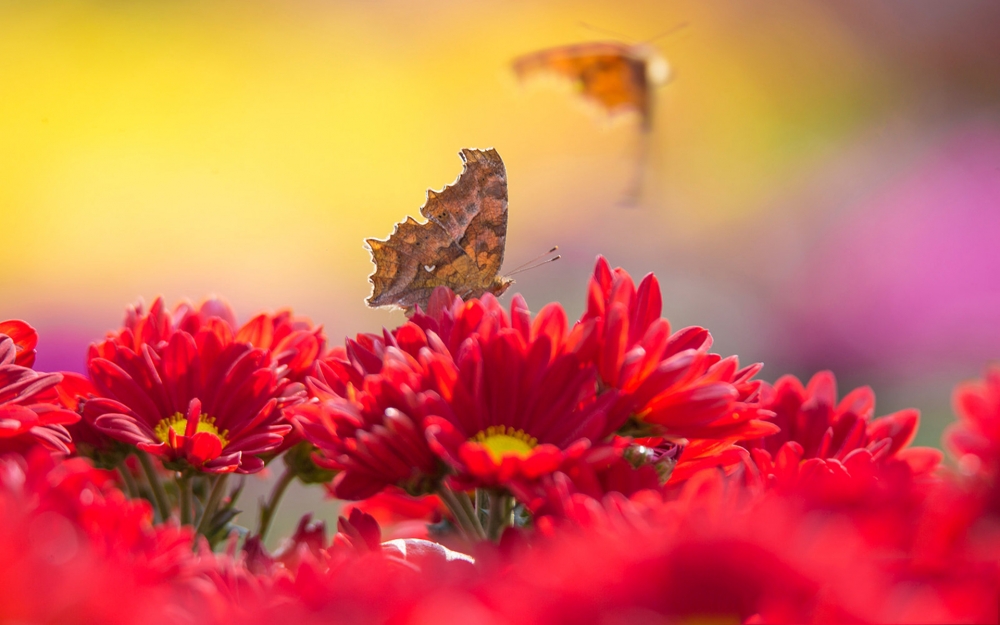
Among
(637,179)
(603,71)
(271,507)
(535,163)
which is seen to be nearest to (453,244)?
(271,507)

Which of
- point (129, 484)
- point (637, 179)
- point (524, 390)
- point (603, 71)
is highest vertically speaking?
point (637, 179)

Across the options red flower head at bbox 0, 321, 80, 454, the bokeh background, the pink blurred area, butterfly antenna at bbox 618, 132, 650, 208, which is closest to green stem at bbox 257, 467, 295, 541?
red flower head at bbox 0, 321, 80, 454

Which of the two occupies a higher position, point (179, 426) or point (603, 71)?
point (603, 71)

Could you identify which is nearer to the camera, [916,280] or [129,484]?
[129,484]

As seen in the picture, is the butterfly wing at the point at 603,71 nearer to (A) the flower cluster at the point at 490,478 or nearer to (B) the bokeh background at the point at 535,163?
(A) the flower cluster at the point at 490,478

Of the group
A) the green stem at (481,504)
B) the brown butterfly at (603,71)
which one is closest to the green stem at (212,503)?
the green stem at (481,504)

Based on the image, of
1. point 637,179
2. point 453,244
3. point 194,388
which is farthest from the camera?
point 637,179

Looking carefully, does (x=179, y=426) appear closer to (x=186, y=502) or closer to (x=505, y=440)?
(x=186, y=502)
